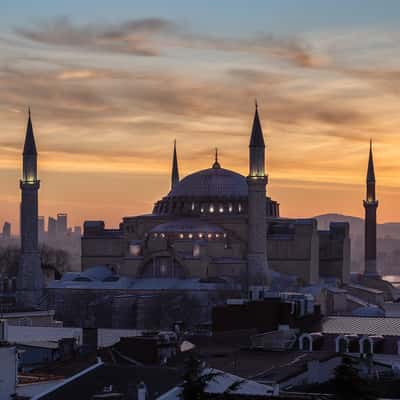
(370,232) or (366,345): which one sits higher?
(370,232)

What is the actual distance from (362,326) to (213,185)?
54530mm

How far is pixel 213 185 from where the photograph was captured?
124m

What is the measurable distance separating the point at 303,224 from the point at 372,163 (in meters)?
25.9

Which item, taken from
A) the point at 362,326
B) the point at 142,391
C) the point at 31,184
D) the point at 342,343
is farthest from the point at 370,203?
the point at 142,391

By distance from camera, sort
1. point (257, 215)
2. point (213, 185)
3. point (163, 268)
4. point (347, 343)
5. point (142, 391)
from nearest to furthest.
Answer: point (142, 391) → point (347, 343) → point (257, 215) → point (163, 268) → point (213, 185)

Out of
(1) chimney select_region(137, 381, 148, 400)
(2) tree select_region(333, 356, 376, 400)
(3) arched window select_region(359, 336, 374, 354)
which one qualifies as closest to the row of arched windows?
(3) arched window select_region(359, 336, 374, 354)

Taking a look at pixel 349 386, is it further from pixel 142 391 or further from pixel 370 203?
pixel 370 203

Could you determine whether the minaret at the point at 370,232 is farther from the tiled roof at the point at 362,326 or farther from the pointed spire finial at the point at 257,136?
the tiled roof at the point at 362,326

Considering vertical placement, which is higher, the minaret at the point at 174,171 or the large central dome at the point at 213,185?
the minaret at the point at 174,171

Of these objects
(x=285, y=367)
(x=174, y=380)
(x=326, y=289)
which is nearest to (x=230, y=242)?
(x=326, y=289)

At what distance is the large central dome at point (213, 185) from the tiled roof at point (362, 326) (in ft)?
154

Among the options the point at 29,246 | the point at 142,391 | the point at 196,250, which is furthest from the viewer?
the point at 29,246

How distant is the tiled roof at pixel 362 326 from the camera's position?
219ft

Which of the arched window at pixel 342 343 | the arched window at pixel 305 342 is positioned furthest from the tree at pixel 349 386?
the arched window at pixel 305 342
